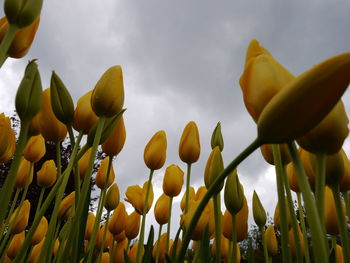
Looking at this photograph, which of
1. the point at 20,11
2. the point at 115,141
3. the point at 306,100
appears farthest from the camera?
the point at 115,141

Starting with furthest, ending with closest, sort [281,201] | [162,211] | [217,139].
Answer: [162,211] → [217,139] → [281,201]

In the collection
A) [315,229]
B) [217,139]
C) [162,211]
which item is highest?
[217,139]

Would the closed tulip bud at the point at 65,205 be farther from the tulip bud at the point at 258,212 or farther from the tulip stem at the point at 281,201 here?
the tulip stem at the point at 281,201

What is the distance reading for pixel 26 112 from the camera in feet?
2.35

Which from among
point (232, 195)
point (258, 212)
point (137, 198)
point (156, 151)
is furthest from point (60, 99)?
point (137, 198)

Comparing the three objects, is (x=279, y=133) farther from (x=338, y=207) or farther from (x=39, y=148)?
(x=39, y=148)

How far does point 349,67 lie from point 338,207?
10.1 inches

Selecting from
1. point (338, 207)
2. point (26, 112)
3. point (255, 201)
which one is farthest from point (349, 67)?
point (255, 201)

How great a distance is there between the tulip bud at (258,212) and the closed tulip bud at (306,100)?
831 mm

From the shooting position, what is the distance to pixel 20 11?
625 millimetres

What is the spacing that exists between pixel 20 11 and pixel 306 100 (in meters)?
0.54

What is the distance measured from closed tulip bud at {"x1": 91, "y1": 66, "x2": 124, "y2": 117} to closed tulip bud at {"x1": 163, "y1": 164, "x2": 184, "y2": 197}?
722mm

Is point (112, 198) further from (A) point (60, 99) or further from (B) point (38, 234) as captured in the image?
(A) point (60, 99)

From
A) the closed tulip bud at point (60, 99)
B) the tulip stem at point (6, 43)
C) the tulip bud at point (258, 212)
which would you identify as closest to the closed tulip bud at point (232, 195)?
the tulip bud at point (258, 212)
